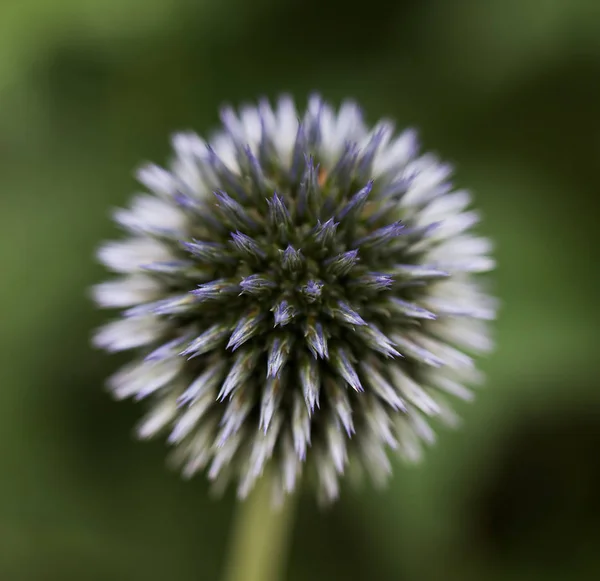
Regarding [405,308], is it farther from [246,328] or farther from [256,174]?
[256,174]

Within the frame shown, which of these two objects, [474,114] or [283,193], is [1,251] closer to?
[283,193]

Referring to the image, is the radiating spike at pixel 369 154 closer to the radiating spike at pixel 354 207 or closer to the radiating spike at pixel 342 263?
the radiating spike at pixel 354 207

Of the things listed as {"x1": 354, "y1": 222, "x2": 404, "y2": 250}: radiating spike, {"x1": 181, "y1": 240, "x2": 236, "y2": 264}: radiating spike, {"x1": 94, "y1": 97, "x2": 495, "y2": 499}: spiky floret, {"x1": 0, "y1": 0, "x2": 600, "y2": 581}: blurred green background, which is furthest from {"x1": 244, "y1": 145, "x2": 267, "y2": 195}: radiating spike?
{"x1": 0, "y1": 0, "x2": 600, "y2": 581}: blurred green background

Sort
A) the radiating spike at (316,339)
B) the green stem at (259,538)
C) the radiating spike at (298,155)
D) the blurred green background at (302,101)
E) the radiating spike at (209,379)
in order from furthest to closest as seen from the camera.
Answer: the blurred green background at (302,101) → the green stem at (259,538) → the radiating spike at (298,155) → the radiating spike at (209,379) → the radiating spike at (316,339)

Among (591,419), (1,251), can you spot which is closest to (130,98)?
(1,251)

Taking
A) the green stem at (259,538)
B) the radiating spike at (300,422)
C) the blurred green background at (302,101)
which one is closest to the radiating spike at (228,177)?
the radiating spike at (300,422)

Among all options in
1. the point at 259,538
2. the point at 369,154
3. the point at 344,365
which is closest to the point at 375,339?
the point at 344,365
